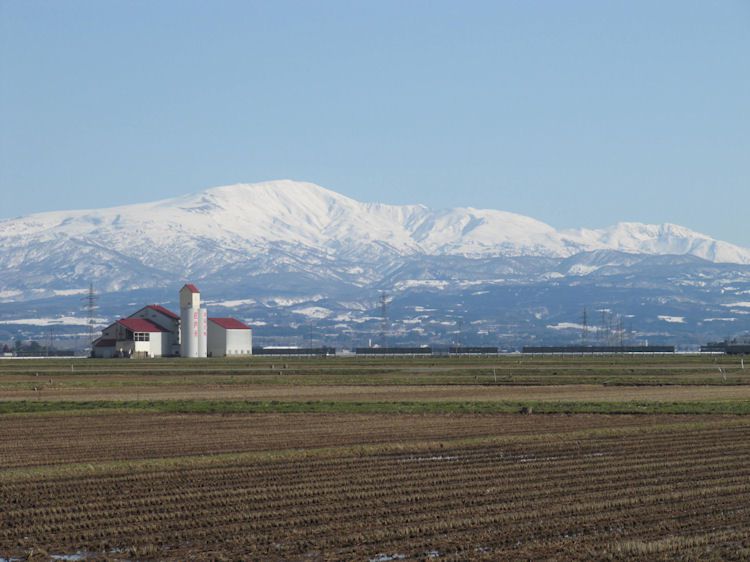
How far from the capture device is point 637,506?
24172 millimetres

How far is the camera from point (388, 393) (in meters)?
63.8

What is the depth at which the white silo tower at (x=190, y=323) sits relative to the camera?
15150 centimetres

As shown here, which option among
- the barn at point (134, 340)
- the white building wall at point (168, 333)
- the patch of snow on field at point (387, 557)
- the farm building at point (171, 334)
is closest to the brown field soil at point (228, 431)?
the patch of snow on field at point (387, 557)

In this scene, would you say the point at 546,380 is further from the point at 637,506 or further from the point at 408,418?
the point at 637,506

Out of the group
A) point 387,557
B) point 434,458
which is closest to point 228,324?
point 434,458

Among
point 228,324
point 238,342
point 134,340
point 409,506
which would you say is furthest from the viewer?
point 238,342

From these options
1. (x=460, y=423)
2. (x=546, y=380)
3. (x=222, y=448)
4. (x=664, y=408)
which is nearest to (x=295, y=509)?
(x=222, y=448)

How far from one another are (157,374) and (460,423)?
52.7 meters

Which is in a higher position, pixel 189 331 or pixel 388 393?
pixel 189 331

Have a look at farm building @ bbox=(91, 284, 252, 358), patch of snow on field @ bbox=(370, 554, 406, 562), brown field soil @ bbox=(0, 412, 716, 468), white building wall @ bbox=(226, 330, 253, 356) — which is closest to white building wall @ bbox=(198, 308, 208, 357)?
farm building @ bbox=(91, 284, 252, 358)

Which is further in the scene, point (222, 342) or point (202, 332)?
point (222, 342)

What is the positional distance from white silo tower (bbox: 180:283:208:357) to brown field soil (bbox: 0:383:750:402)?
7768 cm

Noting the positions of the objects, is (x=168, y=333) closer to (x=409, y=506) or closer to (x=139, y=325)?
(x=139, y=325)

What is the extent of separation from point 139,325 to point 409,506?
131716mm
